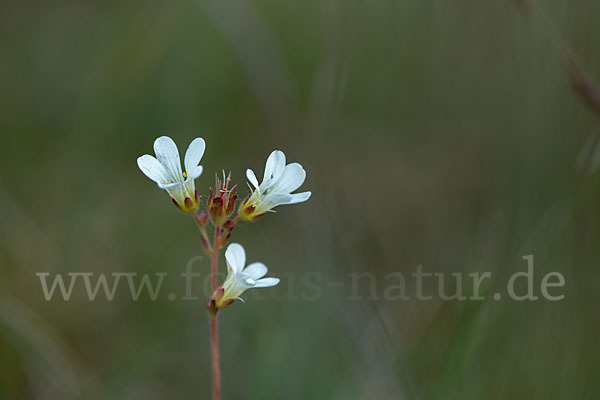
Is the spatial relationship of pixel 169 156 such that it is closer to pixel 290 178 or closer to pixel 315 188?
pixel 290 178

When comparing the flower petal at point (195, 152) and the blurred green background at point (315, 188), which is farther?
the blurred green background at point (315, 188)

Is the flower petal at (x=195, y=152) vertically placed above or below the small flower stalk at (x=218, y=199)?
above

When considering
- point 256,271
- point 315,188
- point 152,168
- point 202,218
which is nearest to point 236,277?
point 256,271

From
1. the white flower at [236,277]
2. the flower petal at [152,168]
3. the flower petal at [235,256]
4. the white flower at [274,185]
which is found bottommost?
the white flower at [236,277]

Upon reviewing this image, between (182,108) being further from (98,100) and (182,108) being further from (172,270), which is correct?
(172,270)

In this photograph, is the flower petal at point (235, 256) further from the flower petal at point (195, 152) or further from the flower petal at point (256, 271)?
the flower petal at point (195, 152)

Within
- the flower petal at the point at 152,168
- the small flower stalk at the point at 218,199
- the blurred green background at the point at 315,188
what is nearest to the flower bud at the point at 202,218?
the small flower stalk at the point at 218,199

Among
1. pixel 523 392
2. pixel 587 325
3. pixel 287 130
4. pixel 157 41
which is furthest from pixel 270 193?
pixel 157 41

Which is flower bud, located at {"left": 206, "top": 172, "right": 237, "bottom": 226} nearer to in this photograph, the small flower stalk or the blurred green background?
the small flower stalk
